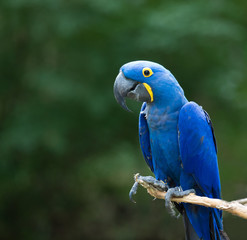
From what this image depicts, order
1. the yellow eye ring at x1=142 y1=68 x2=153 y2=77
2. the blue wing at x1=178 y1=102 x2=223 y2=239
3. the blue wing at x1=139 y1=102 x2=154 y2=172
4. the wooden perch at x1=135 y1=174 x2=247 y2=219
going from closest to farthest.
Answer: the wooden perch at x1=135 y1=174 x2=247 y2=219 → the yellow eye ring at x1=142 y1=68 x2=153 y2=77 → the blue wing at x1=178 y1=102 x2=223 y2=239 → the blue wing at x1=139 y1=102 x2=154 y2=172

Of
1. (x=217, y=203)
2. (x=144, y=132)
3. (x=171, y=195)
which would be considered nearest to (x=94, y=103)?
(x=144, y=132)

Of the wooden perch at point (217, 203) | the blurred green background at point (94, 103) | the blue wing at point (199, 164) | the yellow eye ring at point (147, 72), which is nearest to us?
the wooden perch at point (217, 203)

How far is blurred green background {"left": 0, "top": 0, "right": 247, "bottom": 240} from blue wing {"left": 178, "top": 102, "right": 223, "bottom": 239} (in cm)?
291

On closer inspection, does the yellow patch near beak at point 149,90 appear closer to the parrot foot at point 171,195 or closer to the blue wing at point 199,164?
the blue wing at point 199,164

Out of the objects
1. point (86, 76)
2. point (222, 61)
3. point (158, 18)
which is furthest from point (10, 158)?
point (222, 61)

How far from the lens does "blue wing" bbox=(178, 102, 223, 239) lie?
2.95 meters

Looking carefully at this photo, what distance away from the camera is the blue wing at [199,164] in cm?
295

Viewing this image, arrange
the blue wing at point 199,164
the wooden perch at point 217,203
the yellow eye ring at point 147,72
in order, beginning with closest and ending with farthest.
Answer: the wooden perch at point 217,203 < the yellow eye ring at point 147,72 < the blue wing at point 199,164

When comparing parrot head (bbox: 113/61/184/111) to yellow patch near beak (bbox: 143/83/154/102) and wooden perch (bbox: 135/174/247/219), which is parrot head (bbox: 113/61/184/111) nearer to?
yellow patch near beak (bbox: 143/83/154/102)

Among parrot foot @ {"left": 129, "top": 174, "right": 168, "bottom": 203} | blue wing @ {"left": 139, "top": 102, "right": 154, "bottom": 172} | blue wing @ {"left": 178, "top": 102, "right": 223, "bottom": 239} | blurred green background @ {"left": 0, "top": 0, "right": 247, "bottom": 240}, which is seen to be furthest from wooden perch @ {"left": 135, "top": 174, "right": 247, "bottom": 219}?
blurred green background @ {"left": 0, "top": 0, "right": 247, "bottom": 240}

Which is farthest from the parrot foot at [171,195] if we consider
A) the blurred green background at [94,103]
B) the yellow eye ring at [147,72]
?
the blurred green background at [94,103]

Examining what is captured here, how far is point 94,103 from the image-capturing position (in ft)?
20.6

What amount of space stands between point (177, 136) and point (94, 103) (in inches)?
135

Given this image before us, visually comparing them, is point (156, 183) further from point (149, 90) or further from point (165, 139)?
point (149, 90)
